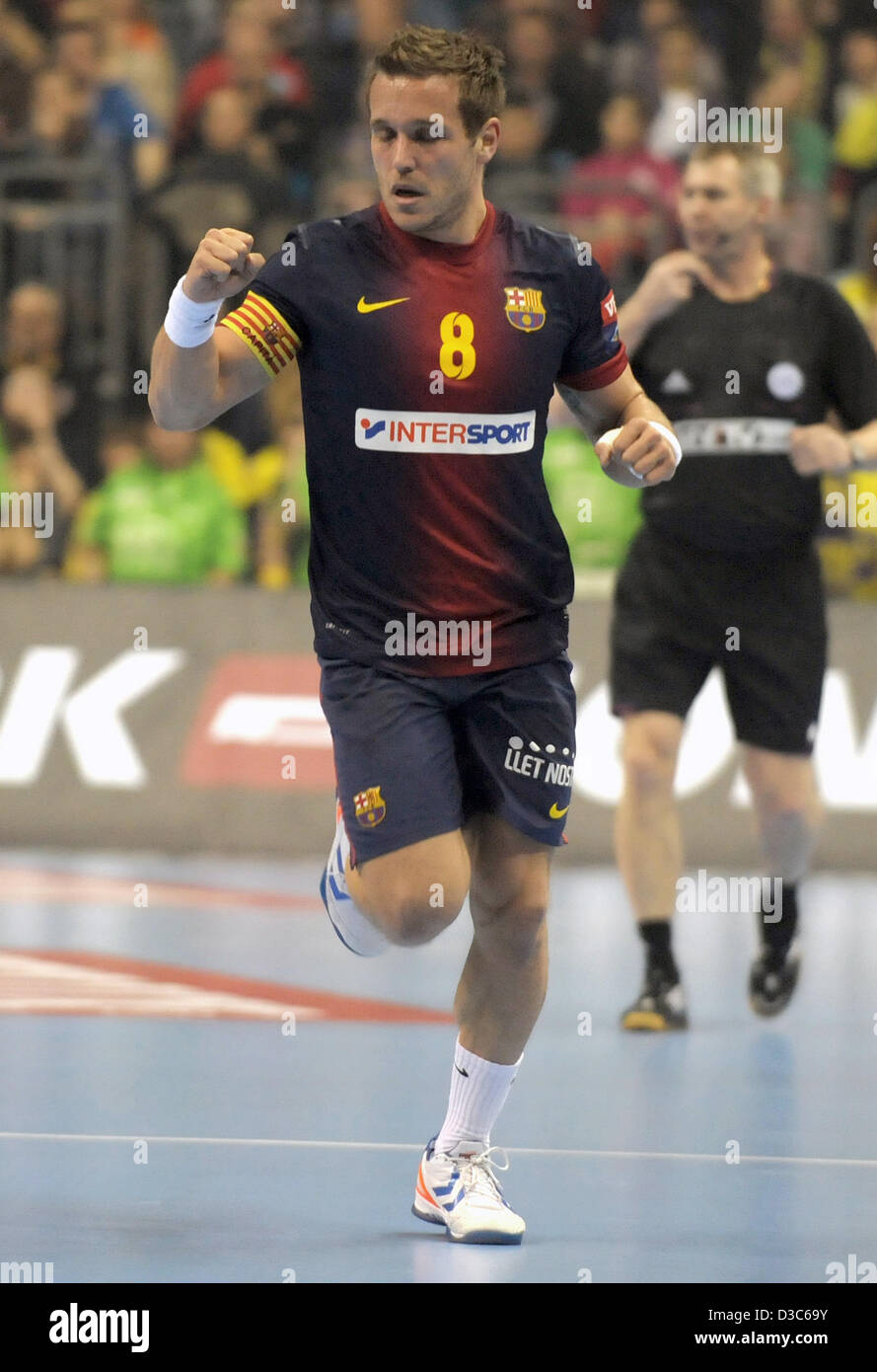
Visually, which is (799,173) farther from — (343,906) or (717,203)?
(343,906)

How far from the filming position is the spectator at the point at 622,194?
12.8 metres

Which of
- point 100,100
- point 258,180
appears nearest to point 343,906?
point 258,180

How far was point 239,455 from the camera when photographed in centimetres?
1230

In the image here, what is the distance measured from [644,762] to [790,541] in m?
0.87

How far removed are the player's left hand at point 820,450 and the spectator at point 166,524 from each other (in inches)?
209

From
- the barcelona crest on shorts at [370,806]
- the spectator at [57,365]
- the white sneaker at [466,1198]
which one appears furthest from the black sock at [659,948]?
the spectator at [57,365]

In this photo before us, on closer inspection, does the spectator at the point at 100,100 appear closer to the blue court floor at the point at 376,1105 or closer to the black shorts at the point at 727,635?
the blue court floor at the point at 376,1105

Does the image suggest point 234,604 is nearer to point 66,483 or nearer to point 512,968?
point 66,483

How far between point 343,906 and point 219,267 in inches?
55.0

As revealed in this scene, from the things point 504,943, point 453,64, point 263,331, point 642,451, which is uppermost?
point 453,64

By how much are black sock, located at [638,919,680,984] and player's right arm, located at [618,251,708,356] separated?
6.08ft

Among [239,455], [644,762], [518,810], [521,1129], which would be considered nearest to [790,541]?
[644,762]

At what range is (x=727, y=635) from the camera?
7.60 m

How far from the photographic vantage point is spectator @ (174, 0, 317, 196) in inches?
556
